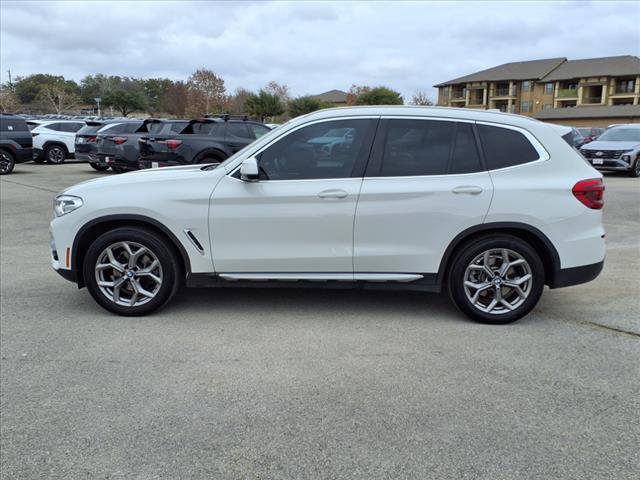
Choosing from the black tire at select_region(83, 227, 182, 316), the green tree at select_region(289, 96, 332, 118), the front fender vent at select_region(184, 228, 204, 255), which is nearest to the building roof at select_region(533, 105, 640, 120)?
the green tree at select_region(289, 96, 332, 118)

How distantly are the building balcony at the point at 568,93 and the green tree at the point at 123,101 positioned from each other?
58.5 metres

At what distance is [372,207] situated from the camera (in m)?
4.68

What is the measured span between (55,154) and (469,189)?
21738mm

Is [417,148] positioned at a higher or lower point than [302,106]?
lower

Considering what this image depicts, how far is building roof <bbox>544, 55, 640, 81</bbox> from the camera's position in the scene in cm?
7081

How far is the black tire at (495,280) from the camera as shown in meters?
4.68

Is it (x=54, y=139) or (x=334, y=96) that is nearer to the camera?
(x=54, y=139)

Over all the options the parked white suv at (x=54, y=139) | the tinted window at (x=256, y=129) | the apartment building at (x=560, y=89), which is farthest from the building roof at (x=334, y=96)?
the tinted window at (x=256, y=129)

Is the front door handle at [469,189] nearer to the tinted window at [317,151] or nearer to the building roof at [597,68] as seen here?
the tinted window at [317,151]

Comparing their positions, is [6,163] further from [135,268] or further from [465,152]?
[465,152]

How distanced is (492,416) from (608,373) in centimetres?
114

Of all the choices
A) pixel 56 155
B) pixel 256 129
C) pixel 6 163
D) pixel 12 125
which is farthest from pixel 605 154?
pixel 56 155

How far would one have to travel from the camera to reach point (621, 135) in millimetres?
19375

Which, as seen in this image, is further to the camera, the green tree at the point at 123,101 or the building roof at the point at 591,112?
the green tree at the point at 123,101
